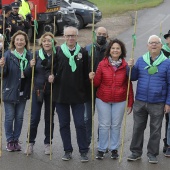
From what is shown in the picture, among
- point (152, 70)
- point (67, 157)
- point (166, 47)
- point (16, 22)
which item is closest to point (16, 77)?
point (67, 157)

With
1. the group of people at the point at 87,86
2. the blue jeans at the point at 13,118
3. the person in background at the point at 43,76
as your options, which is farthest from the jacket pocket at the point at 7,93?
the person in background at the point at 43,76

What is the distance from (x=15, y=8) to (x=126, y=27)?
374 inches

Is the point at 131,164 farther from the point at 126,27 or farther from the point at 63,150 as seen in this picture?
the point at 126,27

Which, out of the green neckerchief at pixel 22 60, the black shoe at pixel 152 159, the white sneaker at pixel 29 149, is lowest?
the black shoe at pixel 152 159

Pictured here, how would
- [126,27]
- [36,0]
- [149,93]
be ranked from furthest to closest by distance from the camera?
[126,27]
[36,0]
[149,93]

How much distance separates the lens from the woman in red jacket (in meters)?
6.91

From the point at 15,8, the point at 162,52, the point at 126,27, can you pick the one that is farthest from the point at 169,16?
the point at 162,52

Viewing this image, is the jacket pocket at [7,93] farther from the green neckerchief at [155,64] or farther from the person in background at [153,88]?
the green neckerchief at [155,64]

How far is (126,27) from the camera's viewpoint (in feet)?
73.5

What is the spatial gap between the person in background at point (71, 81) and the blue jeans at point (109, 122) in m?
0.26

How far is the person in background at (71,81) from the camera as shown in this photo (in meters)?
6.85

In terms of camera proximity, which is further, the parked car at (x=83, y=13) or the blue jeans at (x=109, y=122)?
the parked car at (x=83, y=13)

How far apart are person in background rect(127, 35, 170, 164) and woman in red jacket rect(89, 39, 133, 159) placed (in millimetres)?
191

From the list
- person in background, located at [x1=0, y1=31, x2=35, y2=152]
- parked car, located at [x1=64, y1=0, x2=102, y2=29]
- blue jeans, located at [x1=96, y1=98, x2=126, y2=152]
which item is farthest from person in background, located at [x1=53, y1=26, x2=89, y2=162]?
parked car, located at [x1=64, y1=0, x2=102, y2=29]
